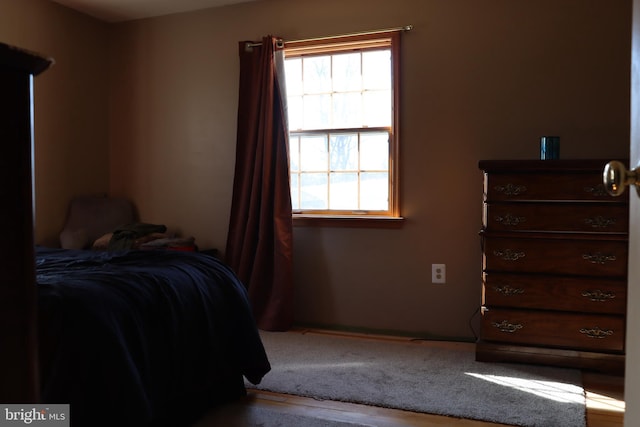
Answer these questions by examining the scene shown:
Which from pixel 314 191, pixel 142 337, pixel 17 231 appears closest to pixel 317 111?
pixel 314 191

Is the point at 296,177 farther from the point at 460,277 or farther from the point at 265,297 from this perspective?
the point at 460,277

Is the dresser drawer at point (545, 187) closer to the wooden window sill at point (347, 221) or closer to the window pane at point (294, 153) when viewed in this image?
the wooden window sill at point (347, 221)

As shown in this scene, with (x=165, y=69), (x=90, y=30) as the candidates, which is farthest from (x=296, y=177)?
(x=90, y=30)

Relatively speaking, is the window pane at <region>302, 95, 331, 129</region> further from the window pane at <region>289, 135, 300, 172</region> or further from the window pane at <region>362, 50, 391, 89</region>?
the window pane at <region>362, 50, 391, 89</region>

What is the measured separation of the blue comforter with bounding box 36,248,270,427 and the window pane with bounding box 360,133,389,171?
1.46 metres

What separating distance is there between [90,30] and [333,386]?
10.7ft

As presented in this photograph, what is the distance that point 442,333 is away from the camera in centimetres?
333

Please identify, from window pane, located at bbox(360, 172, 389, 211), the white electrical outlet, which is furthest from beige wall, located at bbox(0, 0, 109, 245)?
the white electrical outlet

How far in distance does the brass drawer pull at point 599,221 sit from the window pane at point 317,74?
6.10 feet

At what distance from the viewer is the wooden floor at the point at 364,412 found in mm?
2115

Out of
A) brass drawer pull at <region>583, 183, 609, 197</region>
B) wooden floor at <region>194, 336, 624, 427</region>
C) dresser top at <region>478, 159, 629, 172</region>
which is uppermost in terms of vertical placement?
dresser top at <region>478, 159, 629, 172</region>

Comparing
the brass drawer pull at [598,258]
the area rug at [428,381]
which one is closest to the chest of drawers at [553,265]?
the brass drawer pull at [598,258]

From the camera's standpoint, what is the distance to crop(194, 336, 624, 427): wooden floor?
6.94 feet

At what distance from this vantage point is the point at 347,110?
356 centimetres
